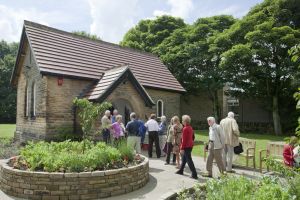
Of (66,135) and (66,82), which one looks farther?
(66,82)

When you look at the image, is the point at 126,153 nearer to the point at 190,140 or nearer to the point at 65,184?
the point at 190,140

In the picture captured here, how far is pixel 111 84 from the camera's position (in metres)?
16.8

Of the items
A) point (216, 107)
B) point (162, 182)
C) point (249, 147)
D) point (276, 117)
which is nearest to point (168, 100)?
point (276, 117)

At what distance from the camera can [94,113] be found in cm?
959

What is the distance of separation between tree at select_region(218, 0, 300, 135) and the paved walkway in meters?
16.0

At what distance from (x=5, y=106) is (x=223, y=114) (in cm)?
3132

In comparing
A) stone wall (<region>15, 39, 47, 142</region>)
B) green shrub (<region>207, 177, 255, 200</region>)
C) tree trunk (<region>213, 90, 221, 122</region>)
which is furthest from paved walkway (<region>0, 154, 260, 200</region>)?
tree trunk (<region>213, 90, 221, 122</region>)

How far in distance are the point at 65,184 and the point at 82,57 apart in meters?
14.0

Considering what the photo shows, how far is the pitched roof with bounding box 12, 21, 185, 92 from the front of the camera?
58.1 ft

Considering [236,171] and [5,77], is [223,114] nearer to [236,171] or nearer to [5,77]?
[236,171]

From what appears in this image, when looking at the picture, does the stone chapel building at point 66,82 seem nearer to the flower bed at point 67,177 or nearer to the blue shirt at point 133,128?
the blue shirt at point 133,128

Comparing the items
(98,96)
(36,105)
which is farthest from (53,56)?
(98,96)

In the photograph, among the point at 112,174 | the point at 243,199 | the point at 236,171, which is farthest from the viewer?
the point at 236,171

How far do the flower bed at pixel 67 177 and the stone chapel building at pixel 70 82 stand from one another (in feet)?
27.3
